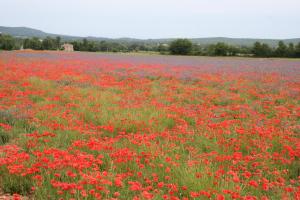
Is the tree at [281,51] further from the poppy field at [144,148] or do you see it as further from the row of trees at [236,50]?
A: the poppy field at [144,148]

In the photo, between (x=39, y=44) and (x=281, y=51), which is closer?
(x=281, y=51)

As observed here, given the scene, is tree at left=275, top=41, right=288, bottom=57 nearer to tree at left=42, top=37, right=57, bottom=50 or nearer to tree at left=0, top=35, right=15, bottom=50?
tree at left=42, top=37, right=57, bottom=50

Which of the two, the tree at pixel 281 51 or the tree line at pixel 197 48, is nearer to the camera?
the tree at pixel 281 51

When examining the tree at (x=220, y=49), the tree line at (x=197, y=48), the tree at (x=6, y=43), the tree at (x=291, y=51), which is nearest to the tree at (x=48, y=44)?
the tree line at (x=197, y=48)

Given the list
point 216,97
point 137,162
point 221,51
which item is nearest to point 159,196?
point 137,162

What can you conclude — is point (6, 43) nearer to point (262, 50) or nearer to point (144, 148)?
point (262, 50)

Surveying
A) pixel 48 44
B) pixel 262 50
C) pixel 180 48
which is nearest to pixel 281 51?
pixel 262 50

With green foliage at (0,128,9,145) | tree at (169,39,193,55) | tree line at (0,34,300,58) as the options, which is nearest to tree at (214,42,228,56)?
tree line at (0,34,300,58)

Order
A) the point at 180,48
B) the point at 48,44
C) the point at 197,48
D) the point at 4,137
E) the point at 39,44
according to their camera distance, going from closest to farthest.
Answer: the point at 4,137 → the point at 180,48 → the point at 197,48 → the point at 39,44 → the point at 48,44


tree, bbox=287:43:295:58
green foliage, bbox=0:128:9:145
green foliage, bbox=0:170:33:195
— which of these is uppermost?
tree, bbox=287:43:295:58

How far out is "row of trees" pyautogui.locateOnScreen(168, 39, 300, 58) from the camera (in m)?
56.9

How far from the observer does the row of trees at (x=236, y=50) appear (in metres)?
56.9

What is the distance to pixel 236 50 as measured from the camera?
Answer: 61375 mm

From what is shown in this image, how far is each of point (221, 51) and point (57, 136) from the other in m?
57.7
